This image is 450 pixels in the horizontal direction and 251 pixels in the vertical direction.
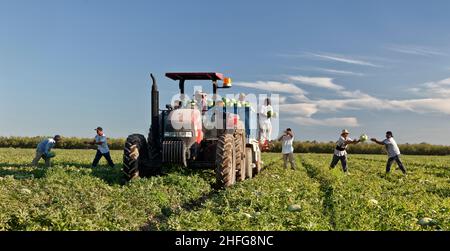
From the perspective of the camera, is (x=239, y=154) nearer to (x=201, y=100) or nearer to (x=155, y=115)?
(x=201, y=100)

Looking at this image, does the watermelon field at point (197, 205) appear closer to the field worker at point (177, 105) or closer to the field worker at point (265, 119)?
the field worker at point (177, 105)

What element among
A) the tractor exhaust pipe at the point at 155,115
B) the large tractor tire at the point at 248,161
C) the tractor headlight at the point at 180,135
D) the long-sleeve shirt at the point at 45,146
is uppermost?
the tractor exhaust pipe at the point at 155,115

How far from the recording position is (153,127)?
1528cm

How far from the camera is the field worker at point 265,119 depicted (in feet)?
65.7

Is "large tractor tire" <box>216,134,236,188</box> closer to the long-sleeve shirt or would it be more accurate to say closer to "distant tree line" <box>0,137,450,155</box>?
the long-sleeve shirt

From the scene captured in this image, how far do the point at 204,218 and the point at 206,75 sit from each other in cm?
712

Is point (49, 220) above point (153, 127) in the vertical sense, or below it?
below

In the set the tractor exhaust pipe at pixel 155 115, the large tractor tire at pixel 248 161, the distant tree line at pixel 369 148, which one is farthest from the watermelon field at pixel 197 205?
the distant tree line at pixel 369 148

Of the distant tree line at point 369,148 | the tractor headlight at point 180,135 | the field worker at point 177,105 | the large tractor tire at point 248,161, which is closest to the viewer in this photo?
the tractor headlight at point 180,135

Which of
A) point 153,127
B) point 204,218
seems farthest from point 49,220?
point 153,127

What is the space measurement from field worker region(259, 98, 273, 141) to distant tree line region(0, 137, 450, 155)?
3713cm

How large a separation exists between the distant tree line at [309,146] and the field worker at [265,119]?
37.1 metres
